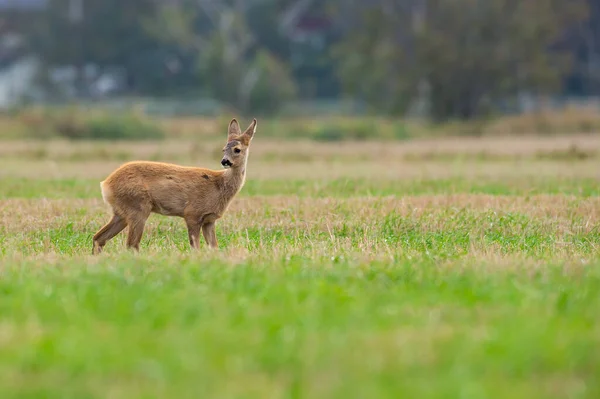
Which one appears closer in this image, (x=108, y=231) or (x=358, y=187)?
(x=108, y=231)

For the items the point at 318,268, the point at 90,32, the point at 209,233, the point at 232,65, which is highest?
the point at 318,268

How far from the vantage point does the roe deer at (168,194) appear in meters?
13.7

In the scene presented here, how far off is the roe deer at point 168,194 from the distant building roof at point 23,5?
68938 mm

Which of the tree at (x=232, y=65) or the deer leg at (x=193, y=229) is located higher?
the deer leg at (x=193, y=229)

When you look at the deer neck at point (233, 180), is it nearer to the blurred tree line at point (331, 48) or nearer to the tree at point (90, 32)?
the blurred tree line at point (331, 48)

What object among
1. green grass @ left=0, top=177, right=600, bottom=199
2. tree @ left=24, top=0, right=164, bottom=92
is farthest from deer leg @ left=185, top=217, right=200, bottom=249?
tree @ left=24, top=0, right=164, bottom=92

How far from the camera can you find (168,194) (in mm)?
13859

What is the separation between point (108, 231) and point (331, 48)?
59770 mm

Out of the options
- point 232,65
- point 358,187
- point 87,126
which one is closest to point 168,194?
point 358,187

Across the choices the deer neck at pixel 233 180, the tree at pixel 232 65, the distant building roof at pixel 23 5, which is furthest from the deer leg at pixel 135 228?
the distant building roof at pixel 23 5

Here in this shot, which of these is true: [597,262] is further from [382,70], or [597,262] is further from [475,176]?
[382,70]

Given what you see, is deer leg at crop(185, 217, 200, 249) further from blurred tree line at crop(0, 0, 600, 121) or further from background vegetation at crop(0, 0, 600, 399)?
blurred tree line at crop(0, 0, 600, 121)

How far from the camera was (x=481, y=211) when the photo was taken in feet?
57.6

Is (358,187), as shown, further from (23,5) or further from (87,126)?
(23,5)
